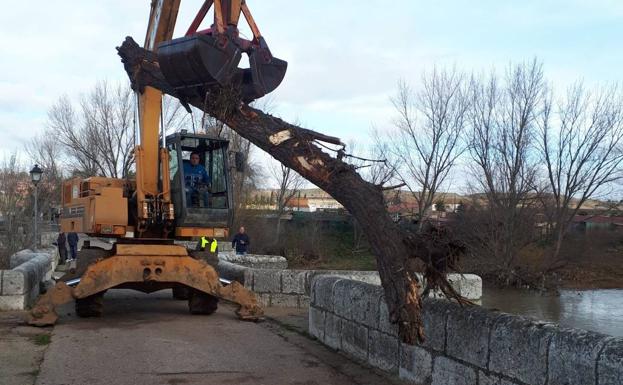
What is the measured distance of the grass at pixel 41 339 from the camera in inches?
348

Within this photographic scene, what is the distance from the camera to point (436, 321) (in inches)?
246

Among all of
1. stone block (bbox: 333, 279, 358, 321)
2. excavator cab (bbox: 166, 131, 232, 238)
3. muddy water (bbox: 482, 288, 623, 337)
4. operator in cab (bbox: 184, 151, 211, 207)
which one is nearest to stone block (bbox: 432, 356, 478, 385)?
stone block (bbox: 333, 279, 358, 321)

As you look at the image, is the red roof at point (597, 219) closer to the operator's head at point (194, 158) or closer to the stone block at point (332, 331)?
the operator's head at point (194, 158)

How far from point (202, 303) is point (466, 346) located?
22.2ft

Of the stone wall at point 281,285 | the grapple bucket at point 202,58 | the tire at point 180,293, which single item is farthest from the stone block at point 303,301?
the grapple bucket at point 202,58

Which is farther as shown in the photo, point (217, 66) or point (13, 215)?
point (13, 215)

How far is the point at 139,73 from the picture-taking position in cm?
1074

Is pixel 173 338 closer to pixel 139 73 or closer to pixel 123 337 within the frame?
pixel 123 337

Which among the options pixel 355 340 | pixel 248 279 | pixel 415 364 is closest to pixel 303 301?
pixel 248 279

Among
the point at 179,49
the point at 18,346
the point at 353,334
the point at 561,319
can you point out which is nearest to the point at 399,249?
the point at 353,334

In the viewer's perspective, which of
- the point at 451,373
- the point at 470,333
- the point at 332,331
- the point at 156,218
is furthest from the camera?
the point at 156,218

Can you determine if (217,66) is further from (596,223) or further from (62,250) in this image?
(596,223)

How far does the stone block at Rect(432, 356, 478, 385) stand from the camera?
568 cm

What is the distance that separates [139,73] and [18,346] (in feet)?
15.4
